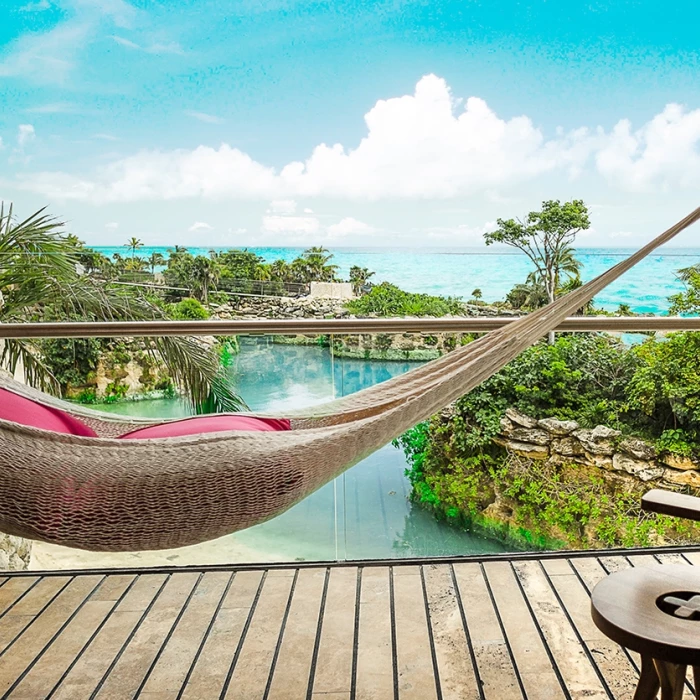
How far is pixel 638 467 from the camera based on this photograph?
2432mm

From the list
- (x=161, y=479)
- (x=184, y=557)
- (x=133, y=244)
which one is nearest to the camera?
(x=161, y=479)

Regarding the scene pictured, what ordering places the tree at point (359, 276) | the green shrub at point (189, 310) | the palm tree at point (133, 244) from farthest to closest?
the palm tree at point (133, 244) → the tree at point (359, 276) → the green shrub at point (189, 310)

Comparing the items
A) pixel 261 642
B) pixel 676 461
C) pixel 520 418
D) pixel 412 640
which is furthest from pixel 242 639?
pixel 676 461

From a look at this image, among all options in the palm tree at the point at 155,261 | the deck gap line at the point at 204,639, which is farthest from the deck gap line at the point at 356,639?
the palm tree at the point at 155,261

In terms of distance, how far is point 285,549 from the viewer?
224 cm

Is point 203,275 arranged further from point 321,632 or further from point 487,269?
point 321,632

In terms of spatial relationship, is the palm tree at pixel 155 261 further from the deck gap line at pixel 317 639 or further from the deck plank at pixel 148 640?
the deck gap line at pixel 317 639

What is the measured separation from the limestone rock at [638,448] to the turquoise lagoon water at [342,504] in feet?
1.76

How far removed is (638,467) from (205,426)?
1.59 m

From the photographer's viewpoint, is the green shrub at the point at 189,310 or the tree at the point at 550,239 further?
the green shrub at the point at 189,310

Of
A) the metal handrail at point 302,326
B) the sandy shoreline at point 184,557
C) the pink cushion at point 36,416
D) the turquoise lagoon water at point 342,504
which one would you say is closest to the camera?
the pink cushion at point 36,416

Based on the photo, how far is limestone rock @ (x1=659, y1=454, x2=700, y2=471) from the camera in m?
2.43

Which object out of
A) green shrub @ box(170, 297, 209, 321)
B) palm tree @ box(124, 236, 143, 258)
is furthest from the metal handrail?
palm tree @ box(124, 236, 143, 258)

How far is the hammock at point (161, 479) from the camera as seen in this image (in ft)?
4.07
